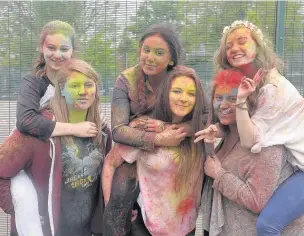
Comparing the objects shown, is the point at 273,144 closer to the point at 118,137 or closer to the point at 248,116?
the point at 248,116

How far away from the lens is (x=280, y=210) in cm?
222

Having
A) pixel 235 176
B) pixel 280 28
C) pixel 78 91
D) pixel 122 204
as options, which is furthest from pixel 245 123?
pixel 280 28

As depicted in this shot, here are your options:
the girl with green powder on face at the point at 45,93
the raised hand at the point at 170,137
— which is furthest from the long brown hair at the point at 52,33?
the raised hand at the point at 170,137

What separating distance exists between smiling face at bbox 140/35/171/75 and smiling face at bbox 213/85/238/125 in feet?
1.23

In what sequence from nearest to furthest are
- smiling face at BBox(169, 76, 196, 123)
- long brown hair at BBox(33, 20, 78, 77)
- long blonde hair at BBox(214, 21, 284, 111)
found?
long blonde hair at BBox(214, 21, 284, 111), smiling face at BBox(169, 76, 196, 123), long brown hair at BBox(33, 20, 78, 77)

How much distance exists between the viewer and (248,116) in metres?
2.22

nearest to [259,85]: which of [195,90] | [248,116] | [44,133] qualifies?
[248,116]

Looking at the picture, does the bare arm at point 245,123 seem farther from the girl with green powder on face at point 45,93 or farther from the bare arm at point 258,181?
the girl with green powder on face at point 45,93

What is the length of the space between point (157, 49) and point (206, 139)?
62 centimetres

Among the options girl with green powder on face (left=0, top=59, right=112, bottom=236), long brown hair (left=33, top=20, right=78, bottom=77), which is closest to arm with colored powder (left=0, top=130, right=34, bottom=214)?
girl with green powder on face (left=0, top=59, right=112, bottom=236)

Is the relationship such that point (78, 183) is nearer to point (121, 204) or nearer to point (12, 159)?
point (121, 204)

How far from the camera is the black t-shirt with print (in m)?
2.56

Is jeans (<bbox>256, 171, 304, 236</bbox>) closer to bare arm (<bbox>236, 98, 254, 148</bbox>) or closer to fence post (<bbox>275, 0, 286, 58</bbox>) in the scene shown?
bare arm (<bbox>236, 98, 254, 148</bbox>)

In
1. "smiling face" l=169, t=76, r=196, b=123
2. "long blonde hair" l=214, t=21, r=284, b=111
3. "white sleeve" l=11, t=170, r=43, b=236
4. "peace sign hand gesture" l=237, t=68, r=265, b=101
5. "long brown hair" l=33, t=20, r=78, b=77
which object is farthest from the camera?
"long brown hair" l=33, t=20, r=78, b=77
